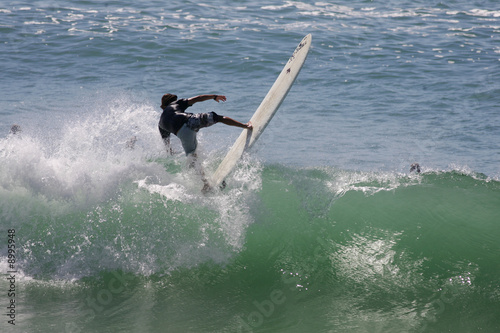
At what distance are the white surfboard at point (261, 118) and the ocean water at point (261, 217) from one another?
0.19 metres

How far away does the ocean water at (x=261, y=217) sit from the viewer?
18.0ft

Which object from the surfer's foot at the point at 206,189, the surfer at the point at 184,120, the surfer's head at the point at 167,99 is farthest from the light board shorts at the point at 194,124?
the surfer's foot at the point at 206,189

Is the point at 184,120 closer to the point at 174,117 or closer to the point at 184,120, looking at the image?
the point at 184,120

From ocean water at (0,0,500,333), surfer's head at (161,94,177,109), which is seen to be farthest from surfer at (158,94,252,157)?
ocean water at (0,0,500,333)

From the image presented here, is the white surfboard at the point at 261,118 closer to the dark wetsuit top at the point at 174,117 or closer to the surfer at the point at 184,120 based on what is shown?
the surfer at the point at 184,120

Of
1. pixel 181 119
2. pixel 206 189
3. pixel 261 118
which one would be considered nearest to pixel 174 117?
pixel 181 119

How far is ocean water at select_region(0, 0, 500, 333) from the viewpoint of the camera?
5.48 meters

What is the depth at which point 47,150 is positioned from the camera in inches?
289

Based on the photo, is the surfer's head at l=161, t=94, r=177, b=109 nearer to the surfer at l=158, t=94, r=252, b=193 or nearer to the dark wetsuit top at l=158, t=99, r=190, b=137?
the surfer at l=158, t=94, r=252, b=193

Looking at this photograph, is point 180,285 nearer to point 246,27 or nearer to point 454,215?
point 454,215

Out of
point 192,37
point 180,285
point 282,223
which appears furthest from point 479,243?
point 192,37

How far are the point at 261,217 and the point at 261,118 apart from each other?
5.28 feet

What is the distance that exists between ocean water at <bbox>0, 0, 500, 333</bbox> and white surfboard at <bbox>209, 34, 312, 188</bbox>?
188mm

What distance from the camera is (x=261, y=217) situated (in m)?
6.89
